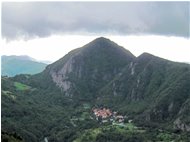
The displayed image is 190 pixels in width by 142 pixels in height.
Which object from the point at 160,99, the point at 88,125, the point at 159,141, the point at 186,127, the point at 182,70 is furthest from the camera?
the point at 182,70

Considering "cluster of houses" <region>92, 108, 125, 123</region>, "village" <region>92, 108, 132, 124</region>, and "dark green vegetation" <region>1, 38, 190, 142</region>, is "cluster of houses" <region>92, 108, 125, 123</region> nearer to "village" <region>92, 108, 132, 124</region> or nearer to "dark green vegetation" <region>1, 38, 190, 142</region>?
"village" <region>92, 108, 132, 124</region>

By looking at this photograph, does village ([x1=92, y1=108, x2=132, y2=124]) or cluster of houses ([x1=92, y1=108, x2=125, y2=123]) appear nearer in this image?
village ([x1=92, y1=108, x2=132, y2=124])

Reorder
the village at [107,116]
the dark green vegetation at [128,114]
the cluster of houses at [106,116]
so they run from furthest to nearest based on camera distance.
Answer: the cluster of houses at [106,116] < the village at [107,116] < the dark green vegetation at [128,114]

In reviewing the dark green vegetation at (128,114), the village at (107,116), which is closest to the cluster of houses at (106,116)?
the village at (107,116)

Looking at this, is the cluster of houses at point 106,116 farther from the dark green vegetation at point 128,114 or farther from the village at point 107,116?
the dark green vegetation at point 128,114

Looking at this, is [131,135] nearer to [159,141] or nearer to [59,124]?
[159,141]

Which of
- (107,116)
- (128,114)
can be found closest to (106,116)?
(107,116)

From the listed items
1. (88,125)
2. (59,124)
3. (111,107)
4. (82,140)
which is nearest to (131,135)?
(82,140)

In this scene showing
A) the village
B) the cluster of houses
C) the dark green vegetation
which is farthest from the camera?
the cluster of houses

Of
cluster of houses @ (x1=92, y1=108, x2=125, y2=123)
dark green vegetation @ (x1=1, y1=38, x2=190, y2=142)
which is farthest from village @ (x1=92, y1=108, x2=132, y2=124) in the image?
dark green vegetation @ (x1=1, y1=38, x2=190, y2=142)
